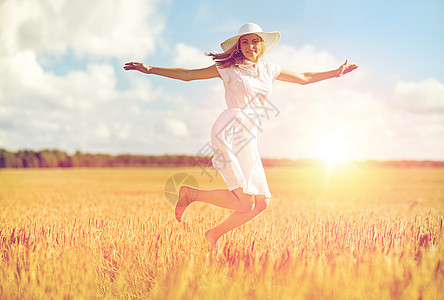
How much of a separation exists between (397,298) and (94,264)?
2609mm

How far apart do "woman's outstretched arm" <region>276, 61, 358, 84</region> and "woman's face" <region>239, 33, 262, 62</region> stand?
1.58 feet

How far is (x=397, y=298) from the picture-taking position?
301cm

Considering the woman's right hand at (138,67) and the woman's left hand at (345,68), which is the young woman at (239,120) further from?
the woman's left hand at (345,68)

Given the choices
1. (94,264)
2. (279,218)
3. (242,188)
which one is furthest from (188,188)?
(279,218)

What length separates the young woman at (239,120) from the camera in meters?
3.73

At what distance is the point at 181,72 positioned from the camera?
3.99 m

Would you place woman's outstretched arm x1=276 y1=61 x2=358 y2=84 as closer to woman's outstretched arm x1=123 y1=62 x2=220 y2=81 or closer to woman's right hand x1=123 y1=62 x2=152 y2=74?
woman's outstretched arm x1=123 y1=62 x2=220 y2=81

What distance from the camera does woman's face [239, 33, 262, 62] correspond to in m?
3.87

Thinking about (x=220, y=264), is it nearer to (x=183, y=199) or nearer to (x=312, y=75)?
(x=183, y=199)

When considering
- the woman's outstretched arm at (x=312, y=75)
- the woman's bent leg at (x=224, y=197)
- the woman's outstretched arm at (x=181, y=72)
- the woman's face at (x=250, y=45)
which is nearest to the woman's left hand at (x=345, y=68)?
the woman's outstretched arm at (x=312, y=75)

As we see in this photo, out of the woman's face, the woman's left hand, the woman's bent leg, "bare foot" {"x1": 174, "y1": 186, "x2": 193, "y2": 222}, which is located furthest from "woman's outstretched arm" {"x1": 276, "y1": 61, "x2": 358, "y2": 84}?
"bare foot" {"x1": 174, "y1": 186, "x2": 193, "y2": 222}

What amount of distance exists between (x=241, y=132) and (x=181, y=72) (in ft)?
2.95

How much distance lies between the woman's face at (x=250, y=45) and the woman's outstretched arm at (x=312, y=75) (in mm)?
481

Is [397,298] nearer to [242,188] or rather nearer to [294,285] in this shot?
[294,285]
